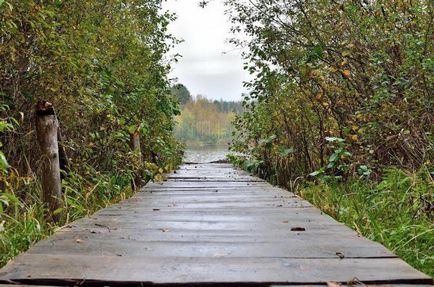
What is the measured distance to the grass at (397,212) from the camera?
2.88 m

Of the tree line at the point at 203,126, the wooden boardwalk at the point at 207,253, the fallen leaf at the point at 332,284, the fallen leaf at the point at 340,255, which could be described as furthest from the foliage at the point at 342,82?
the tree line at the point at 203,126

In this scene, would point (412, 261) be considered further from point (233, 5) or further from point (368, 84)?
point (233, 5)

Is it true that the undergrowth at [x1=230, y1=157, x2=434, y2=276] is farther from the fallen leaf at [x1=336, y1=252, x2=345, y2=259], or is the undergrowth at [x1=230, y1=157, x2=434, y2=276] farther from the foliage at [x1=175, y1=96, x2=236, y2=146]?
the foliage at [x1=175, y1=96, x2=236, y2=146]

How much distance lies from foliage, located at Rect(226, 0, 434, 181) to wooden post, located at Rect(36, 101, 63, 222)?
9.83 ft

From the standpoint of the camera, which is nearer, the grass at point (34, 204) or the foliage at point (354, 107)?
the grass at point (34, 204)

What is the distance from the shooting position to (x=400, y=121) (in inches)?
187

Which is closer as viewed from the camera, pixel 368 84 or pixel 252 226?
pixel 252 226

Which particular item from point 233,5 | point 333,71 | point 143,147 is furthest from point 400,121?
point 143,147

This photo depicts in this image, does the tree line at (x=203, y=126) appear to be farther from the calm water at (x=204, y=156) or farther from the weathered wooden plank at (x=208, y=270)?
A: the weathered wooden plank at (x=208, y=270)

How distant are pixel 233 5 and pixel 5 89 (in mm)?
3854

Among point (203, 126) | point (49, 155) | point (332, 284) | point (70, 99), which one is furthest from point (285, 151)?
point (203, 126)

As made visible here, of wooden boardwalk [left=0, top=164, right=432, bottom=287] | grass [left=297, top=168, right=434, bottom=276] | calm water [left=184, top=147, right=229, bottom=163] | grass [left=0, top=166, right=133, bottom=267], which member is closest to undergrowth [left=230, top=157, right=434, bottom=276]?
grass [left=297, top=168, right=434, bottom=276]

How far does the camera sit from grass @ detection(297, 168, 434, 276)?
2.88m

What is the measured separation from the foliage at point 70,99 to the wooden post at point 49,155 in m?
0.11
